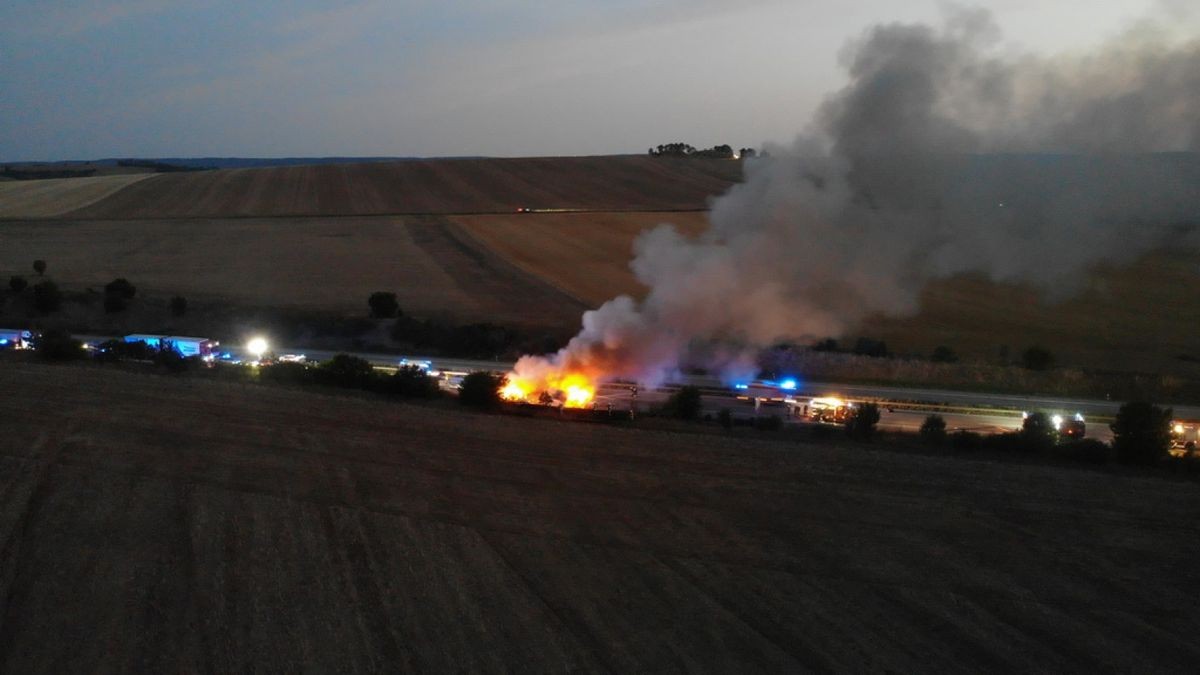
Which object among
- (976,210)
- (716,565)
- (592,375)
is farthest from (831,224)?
(716,565)

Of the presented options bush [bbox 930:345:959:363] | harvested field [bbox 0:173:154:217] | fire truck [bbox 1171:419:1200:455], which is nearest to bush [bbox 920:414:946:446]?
fire truck [bbox 1171:419:1200:455]

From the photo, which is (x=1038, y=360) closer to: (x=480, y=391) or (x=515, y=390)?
(x=515, y=390)

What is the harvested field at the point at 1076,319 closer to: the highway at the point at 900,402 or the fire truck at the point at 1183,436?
the highway at the point at 900,402

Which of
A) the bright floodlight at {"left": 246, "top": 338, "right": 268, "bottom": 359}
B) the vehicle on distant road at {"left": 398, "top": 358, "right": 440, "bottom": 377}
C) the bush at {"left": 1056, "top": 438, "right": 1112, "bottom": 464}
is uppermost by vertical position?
the bright floodlight at {"left": 246, "top": 338, "right": 268, "bottom": 359}

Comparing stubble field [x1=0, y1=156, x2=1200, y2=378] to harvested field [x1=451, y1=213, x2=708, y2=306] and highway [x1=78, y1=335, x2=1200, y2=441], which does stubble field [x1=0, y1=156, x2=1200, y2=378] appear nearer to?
harvested field [x1=451, y1=213, x2=708, y2=306]

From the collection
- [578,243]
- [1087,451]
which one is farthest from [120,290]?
[1087,451]

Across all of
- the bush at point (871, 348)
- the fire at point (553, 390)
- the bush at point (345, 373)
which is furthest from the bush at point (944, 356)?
the bush at point (345, 373)
